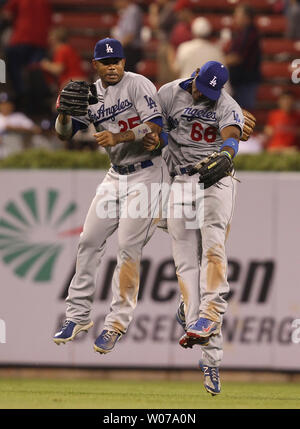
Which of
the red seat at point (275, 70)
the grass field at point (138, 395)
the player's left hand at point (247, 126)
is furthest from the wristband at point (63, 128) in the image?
the red seat at point (275, 70)

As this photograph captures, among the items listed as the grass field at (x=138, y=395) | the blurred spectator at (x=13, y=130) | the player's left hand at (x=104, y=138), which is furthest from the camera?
the blurred spectator at (x=13, y=130)

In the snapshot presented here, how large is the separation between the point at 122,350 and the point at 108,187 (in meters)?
5.74

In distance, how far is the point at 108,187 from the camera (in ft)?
35.7

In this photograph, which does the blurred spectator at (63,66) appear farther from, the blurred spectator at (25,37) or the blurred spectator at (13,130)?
the blurred spectator at (13,130)

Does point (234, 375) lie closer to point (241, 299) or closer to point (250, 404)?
point (241, 299)

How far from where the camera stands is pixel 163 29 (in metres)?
20.3

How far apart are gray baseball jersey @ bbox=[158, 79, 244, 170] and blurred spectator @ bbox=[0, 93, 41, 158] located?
6.68m

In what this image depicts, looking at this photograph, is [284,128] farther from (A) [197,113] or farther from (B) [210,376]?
(B) [210,376]

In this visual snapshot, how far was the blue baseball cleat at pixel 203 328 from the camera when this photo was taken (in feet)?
33.5

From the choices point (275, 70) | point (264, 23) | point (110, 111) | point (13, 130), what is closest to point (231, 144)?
point (110, 111)

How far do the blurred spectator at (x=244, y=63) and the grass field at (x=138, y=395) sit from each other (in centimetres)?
491

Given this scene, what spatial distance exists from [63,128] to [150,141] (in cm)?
81

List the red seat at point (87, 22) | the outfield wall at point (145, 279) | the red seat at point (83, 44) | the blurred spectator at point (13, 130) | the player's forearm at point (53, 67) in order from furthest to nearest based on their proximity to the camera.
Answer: the red seat at point (87, 22) → the red seat at point (83, 44) → the player's forearm at point (53, 67) → the blurred spectator at point (13, 130) → the outfield wall at point (145, 279)
